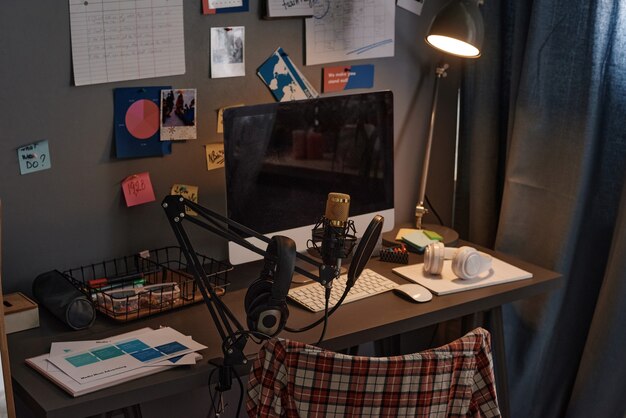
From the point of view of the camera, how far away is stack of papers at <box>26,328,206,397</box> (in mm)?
1536

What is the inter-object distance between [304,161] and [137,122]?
1.35 ft

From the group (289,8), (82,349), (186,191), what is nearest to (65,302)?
(82,349)

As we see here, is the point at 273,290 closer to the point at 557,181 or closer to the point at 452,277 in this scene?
the point at 452,277

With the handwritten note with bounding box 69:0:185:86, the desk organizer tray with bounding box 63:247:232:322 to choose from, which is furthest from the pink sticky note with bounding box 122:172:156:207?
the handwritten note with bounding box 69:0:185:86

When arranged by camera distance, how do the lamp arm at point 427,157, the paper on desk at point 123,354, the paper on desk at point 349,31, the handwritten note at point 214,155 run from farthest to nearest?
1. the lamp arm at point 427,157
2. the paper on desk at point 349,31
3. the handwritten note at point 214,155
4. the paper on desk at point 123,354

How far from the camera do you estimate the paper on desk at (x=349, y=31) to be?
2.20m

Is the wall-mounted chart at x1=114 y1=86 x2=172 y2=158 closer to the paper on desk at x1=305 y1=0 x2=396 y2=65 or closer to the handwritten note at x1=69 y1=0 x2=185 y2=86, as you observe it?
the handwritten note at x1=69 y1=0 x2=185 y2=86

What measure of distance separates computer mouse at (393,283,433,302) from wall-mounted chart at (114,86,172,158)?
685 millimetres

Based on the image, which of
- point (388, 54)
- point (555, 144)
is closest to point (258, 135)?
point (388, 54)

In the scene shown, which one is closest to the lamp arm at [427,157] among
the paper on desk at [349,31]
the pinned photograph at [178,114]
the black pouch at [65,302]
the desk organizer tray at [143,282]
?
the paper on desk at [349,31]

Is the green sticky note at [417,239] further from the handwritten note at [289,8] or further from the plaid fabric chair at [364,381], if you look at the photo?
the plaid fabric chair at [364,381]

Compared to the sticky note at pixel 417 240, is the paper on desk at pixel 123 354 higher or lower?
lower

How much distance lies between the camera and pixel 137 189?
2.00 metres

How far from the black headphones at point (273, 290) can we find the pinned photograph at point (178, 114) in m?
0.71
